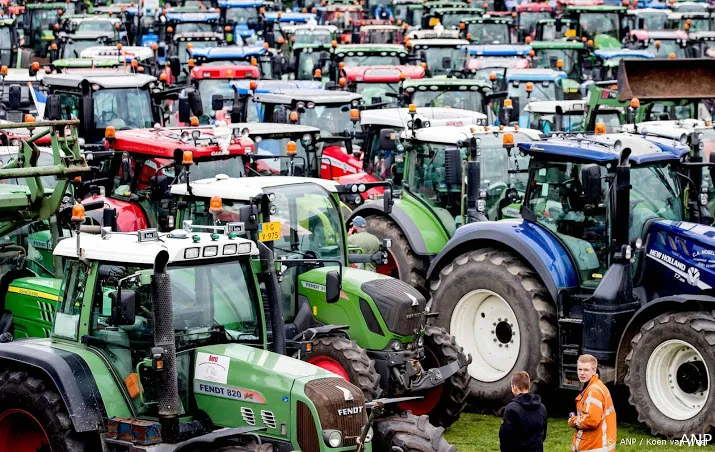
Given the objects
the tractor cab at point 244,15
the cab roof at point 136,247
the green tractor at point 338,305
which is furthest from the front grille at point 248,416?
the tractor cab at point 244,15

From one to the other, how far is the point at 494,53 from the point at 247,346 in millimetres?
21680

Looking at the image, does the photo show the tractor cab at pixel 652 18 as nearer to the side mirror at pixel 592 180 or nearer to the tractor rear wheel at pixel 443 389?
the side mirror at pixel 592 180

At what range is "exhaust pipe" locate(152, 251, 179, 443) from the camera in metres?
9.30

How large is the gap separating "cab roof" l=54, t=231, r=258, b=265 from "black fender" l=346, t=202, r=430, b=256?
5699 millimetres

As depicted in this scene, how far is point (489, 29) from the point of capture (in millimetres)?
36000

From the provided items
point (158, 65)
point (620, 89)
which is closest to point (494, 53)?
point (158, 65)

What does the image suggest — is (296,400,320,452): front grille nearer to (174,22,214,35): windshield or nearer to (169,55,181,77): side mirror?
(169,55,181,77): side mirror

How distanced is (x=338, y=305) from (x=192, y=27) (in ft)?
77.6

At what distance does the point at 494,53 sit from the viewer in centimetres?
3098

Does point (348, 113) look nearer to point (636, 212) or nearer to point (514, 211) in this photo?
point (514, 211)

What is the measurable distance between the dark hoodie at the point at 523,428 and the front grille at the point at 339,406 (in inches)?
37.4

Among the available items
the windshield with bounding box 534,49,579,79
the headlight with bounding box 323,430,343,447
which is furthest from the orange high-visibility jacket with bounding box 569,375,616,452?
the windshield with bounding box 534,49,579,79

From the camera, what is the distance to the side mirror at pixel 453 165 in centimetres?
1570

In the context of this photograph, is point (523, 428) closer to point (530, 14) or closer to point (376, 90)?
point (376, 90)
